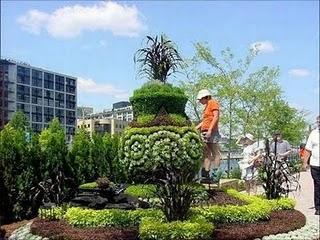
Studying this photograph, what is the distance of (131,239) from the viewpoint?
311 inches

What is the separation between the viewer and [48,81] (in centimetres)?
12694

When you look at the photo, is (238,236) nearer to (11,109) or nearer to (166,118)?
(166,118)

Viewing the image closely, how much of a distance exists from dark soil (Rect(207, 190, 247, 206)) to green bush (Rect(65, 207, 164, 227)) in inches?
62.4

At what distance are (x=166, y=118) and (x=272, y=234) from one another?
12.0 feet

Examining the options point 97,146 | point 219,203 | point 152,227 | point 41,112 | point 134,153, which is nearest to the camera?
point 152,227

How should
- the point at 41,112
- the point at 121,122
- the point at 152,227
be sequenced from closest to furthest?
the point at 152,227, the point at 121,122, the point at 41,112

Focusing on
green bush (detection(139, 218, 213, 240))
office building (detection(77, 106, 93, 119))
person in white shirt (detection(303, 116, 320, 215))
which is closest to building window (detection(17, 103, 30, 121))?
office building (detection(77, 106, 93, 119))

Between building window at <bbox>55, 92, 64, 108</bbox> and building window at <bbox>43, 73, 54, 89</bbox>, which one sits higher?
building window at <bbox>43, 73, 54, 89</bbox>

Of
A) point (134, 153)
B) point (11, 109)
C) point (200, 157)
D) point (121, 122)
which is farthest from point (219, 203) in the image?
point (11, 109)

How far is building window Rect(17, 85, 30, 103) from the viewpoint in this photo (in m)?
119

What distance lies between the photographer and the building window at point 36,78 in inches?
4828

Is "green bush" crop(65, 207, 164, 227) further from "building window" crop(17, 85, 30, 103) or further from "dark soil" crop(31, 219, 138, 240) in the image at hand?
"building window" crop(17, 85, 30, 103)

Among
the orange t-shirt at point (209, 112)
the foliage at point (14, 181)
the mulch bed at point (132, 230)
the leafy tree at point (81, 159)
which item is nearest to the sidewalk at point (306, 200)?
the mulch bed at point (132, 230)

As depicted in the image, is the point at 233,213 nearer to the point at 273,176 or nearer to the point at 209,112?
the point at 273,176
